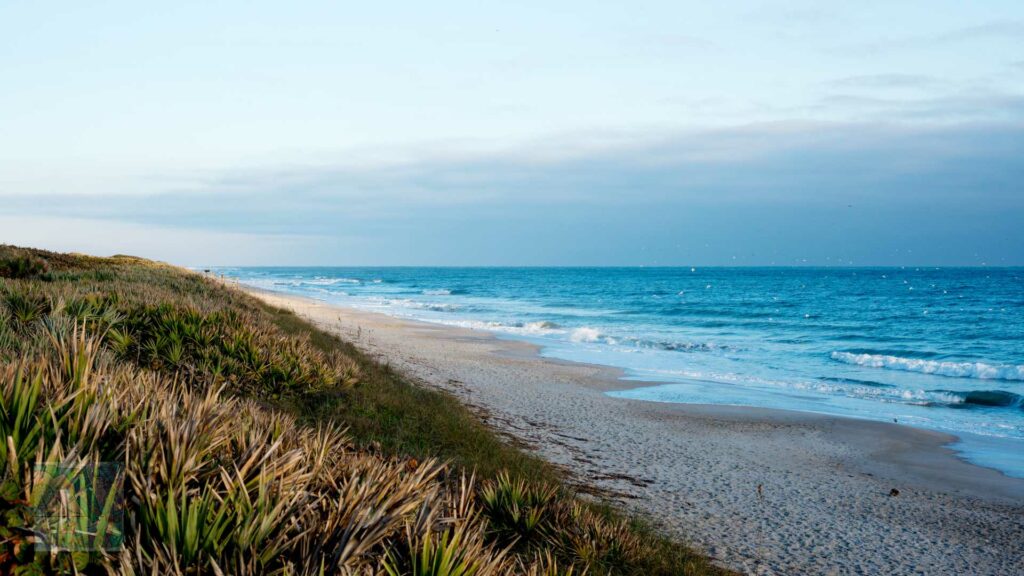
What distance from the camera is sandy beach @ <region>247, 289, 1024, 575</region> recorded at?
8.14m

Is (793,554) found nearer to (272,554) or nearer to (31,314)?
(272,554)

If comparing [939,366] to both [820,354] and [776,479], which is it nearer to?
[820,354]

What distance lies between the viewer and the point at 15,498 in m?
2.77

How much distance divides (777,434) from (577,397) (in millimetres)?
4967

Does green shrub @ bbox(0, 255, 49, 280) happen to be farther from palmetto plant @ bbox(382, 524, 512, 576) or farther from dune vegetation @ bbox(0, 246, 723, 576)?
palmetto plant @ bbox(382, 524, 512, 576)

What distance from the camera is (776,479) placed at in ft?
36.4

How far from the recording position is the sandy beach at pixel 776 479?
814 centimetres

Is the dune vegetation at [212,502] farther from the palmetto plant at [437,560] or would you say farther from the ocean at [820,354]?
the ocean at [820,354]

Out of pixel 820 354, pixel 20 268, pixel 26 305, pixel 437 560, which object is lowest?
pixel 820 354

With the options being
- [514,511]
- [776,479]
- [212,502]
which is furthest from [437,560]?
[776,479]

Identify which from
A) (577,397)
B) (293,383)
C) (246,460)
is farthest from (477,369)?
(246,460)

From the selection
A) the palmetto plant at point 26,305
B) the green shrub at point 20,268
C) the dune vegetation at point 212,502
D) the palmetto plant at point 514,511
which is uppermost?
the green shrub at point 20,268

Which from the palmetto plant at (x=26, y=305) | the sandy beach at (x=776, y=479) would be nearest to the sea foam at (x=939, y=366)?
the sandy beach at (x=776, y=479)

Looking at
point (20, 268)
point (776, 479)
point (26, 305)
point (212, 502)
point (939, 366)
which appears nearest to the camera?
point (212, 502)
